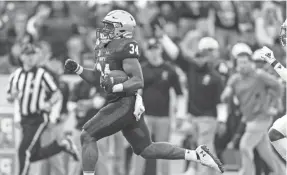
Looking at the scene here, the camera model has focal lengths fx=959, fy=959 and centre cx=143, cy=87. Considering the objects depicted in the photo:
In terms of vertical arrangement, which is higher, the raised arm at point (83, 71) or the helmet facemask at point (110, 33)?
the helmet facemask at point (110, 33)

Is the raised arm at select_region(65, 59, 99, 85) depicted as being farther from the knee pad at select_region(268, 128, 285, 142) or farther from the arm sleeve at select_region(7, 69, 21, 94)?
the arm sleeve at select_region(7, 69, 21, 94)

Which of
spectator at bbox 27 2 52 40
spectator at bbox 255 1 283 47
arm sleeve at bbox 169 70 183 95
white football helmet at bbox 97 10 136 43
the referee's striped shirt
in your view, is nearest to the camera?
white football helmet at bbox 97 10 136 43

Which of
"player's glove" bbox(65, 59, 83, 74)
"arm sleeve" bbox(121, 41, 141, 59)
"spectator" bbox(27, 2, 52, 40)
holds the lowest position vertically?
"player's glove" bbox(65, 59, 83, 74)

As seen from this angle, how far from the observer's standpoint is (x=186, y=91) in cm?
1290

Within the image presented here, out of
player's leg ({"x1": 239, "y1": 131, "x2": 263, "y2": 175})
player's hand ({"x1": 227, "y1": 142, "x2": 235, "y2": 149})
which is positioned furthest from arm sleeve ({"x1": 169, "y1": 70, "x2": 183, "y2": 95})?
player's leg ({"x1": 239, "y1": 131, "x2": 263, "y2": 175})

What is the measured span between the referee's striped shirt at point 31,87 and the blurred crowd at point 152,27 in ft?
4.04

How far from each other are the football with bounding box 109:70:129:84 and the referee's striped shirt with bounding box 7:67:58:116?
2.53 meters

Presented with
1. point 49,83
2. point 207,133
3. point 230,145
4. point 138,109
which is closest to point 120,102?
point 138,109

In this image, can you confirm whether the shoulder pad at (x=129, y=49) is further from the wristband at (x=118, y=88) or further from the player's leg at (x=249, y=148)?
the player's leg at (x=249, y=148)

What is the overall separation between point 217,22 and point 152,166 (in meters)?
3.43

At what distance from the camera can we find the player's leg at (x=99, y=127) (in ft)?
30.3

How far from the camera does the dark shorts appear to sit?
9328 millimetres

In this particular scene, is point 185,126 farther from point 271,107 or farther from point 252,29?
point 252,29

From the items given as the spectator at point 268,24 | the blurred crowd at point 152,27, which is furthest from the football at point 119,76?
the spectator at point 268,24
